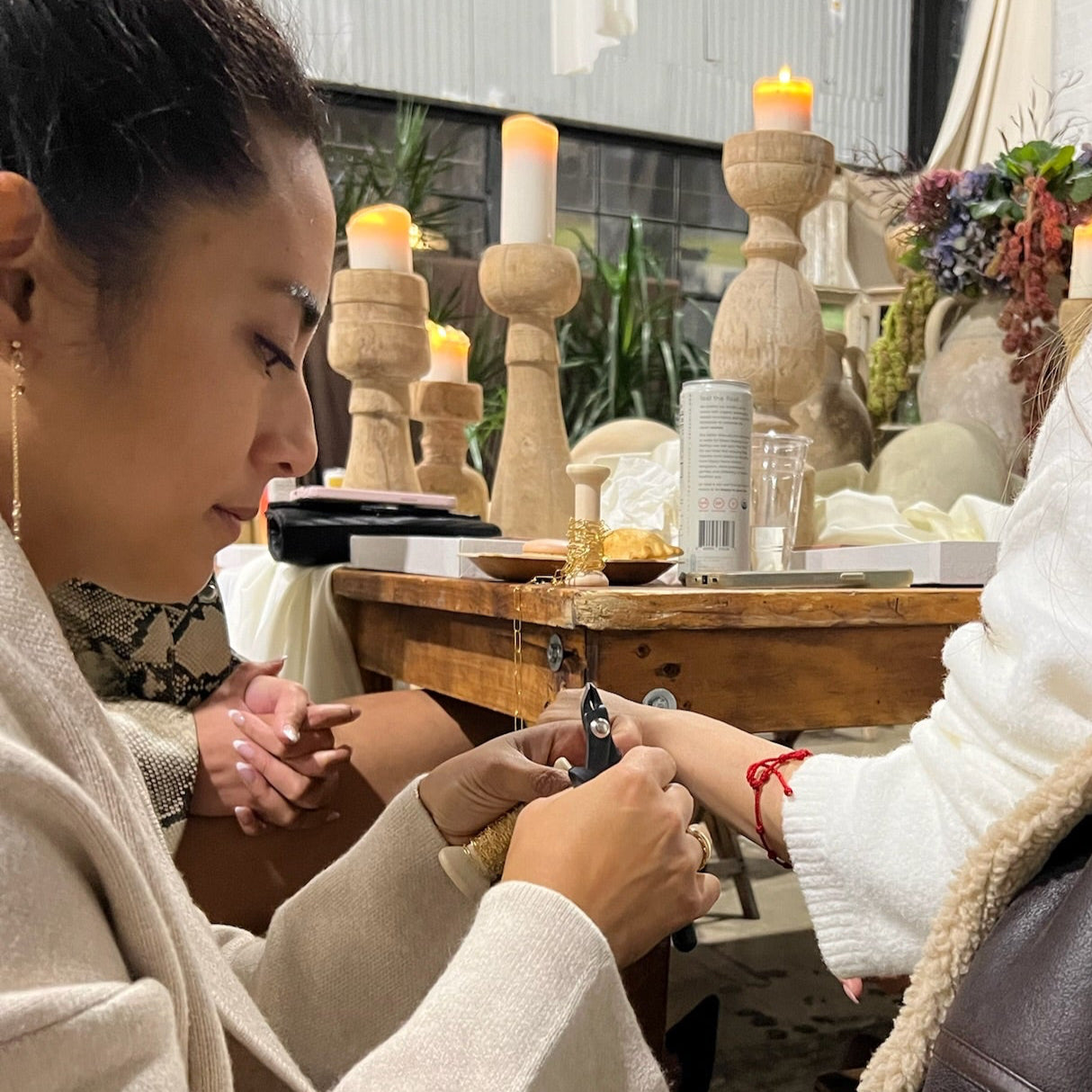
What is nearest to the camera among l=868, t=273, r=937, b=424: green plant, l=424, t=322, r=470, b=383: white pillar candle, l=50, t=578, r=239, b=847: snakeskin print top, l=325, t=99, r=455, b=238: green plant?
l=50, t=578, r=239, b=847: snakeskin print top

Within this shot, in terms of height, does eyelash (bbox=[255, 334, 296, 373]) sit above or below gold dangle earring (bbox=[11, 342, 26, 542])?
above

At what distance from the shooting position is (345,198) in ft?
14.9

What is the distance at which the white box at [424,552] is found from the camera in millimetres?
1320

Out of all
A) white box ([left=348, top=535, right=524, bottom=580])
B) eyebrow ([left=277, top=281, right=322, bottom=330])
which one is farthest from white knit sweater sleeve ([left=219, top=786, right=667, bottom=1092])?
white box ([left=348, top=535, right=524, bottom=580])

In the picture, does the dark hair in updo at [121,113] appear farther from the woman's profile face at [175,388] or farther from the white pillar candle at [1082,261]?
the white pillar candle at [1082,261]

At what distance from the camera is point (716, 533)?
1124 mm

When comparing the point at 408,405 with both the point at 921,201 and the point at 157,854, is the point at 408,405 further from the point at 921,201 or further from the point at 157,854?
the point at 157,854

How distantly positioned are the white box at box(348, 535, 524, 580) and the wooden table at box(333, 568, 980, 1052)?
0.18 metres

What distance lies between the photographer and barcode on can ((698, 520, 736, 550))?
3.69 feet

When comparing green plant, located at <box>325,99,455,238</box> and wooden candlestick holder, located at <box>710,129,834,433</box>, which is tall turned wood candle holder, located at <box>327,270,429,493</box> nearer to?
wooden candlestick holder, located at <box>710,129,834,433</box>

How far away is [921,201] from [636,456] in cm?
68

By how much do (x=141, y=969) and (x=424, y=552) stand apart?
968 millimetres

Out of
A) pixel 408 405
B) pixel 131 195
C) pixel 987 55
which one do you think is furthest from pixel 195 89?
pixel 987 55

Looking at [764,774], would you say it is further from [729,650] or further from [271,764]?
[271,764]
